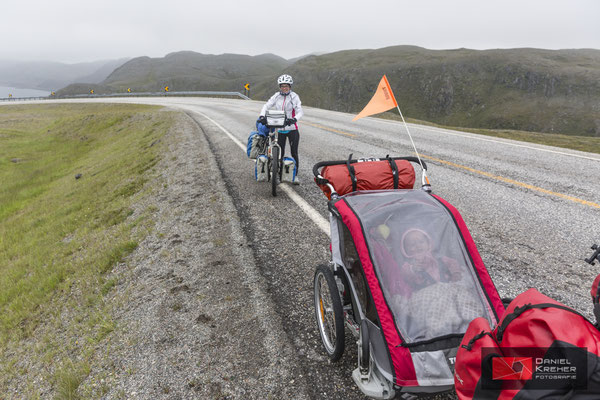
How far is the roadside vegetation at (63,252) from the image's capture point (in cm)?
359

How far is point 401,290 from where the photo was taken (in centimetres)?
230

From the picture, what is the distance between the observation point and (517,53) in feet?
420

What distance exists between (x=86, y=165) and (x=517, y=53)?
510ft

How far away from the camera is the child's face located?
7.97 feet

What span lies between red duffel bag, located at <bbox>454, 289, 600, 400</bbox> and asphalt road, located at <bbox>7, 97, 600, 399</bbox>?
1138mm

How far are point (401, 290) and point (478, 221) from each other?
3458mm

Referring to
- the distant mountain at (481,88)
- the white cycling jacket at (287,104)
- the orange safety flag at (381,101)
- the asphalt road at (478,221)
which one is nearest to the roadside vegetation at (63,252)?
the asphalt road at (478,221)

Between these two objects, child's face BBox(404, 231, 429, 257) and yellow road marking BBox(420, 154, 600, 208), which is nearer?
child's face BBox(404, 231, 429, 257)

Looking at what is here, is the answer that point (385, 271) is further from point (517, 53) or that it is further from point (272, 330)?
point (517, 53)

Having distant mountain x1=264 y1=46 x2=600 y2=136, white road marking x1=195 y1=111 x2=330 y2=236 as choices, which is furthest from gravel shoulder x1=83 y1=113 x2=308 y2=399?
distant mountain x1=264 y1=46 x2=600 y2=136

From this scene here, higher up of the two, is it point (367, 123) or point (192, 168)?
point (367, 123)

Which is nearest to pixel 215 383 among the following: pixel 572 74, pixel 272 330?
pixel 272 330

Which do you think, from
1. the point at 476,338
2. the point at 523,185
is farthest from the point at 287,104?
the point at 476,338

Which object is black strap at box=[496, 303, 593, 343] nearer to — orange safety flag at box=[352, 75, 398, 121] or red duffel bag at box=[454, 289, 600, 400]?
red duffel bag at box=[454, 289, 600, 400]
